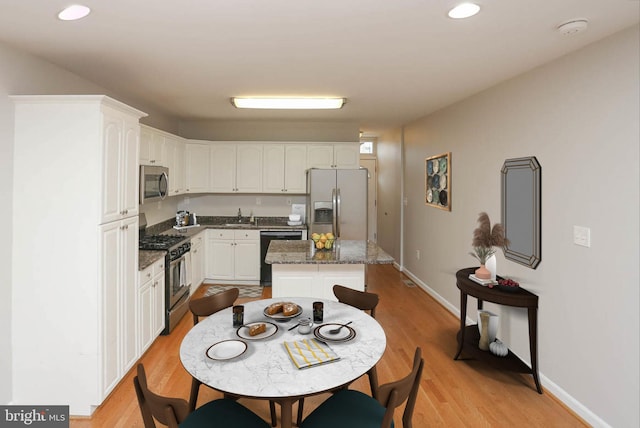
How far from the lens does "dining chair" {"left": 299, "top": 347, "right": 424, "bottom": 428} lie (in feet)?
4.88

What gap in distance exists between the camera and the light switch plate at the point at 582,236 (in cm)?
245

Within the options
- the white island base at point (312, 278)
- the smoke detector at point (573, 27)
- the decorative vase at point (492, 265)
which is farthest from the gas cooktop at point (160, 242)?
the smoke detector at point (573, 27)

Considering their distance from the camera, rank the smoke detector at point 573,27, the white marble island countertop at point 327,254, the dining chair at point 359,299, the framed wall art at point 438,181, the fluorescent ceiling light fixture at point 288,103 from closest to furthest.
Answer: the smoke detector at point 573,27, the dining chair at point 359,299, the white marble island countertop at point 327,254, the fluorescent ceiling light fixture at point 288,103, the framed wall art at point 438,181

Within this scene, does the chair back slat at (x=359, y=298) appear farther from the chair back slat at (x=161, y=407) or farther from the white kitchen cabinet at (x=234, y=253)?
the white kitchen cabinet at (x=234, y=253)

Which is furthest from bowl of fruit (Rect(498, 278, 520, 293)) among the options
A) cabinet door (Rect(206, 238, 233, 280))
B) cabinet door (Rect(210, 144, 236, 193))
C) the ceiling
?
cabinet door (Rect(210, 144, 236, 193))

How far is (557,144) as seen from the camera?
271cm

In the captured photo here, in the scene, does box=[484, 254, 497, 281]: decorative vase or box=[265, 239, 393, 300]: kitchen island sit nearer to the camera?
box=[484, 254, 497, 281]: decorative vase

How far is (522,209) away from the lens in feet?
10.1

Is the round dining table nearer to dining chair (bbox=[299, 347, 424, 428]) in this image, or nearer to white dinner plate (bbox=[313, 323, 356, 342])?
white dinner plate (bbox=[313, 323, 356, 342])

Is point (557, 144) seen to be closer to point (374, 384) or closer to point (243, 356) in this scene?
point (374, 384)

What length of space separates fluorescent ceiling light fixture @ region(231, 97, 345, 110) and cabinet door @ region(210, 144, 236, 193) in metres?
1.42

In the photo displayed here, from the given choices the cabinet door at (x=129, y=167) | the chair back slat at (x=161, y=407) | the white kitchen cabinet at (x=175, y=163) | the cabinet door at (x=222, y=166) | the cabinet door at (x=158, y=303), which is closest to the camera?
the chair back slat at (x=161, y=407)

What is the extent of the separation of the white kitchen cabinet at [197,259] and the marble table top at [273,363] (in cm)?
288
